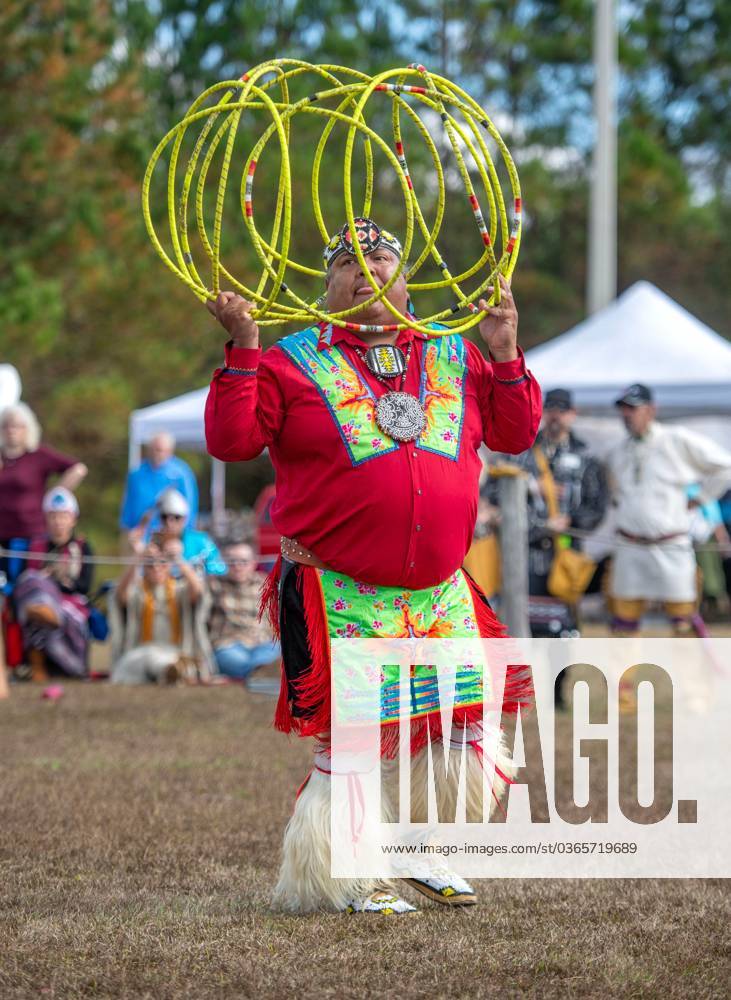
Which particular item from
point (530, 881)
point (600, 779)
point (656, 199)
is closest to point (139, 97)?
point (656, 199)

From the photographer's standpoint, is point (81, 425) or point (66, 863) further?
point (81, 425)

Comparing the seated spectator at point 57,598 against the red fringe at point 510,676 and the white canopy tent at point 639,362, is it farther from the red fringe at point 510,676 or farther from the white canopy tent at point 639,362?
the red fringe at point 510,676

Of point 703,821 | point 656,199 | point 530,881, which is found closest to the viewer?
point 530,881

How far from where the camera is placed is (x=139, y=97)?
20.5 metres

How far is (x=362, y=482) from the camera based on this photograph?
3.83 m

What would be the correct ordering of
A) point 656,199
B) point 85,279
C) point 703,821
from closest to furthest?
point 703,821
point 85,279
point 656,199

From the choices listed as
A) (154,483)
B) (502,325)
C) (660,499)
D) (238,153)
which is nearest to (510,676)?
(502,325)

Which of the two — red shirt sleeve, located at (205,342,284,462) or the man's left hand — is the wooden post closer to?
the man's left hand

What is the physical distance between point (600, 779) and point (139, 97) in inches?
648

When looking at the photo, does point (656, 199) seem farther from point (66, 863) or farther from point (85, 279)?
point (66, 863)

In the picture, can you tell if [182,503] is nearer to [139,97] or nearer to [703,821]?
[703,821]

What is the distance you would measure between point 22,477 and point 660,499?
4566 millimetres

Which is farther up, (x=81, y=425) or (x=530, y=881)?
(x=81, y=425)

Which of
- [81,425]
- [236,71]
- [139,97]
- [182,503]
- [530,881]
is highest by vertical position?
[236,71]
